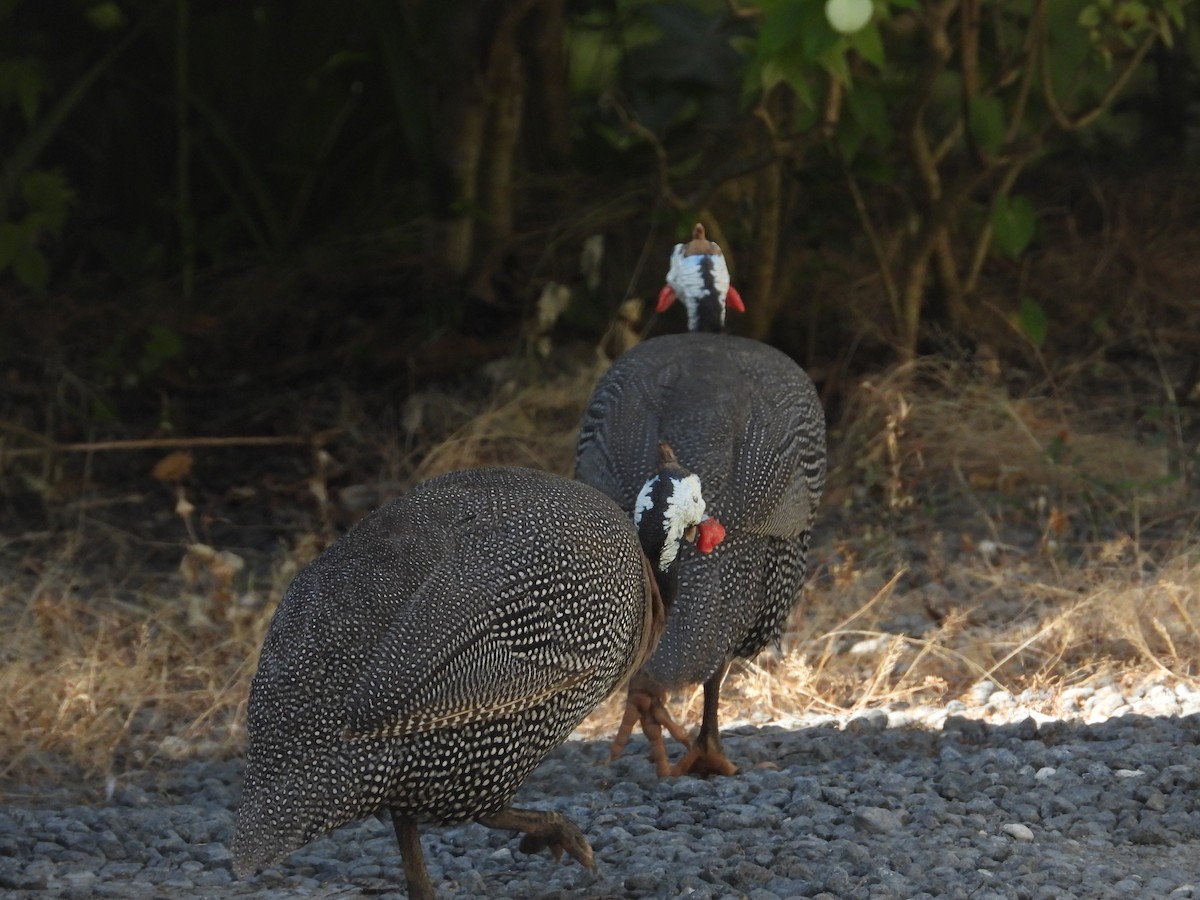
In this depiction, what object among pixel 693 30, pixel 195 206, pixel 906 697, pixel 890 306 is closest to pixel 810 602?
pixel 906 697

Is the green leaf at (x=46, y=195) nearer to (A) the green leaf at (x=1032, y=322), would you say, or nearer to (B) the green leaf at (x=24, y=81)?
(B) the green leaf at (x=24, y=81)

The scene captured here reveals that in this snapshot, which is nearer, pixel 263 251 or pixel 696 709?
pixel 696 709

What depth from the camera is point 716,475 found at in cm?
427

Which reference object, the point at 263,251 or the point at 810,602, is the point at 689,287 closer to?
the point at 810,602

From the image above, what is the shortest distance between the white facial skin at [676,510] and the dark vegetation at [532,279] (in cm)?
121

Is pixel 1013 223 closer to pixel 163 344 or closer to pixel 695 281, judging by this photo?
pixel 695 281

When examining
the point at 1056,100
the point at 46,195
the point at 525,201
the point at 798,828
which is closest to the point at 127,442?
the point at 46,195

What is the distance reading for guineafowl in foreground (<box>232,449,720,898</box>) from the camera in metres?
3.23

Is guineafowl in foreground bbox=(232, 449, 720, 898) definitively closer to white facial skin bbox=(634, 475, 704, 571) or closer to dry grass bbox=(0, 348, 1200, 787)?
white facial skin bbox=(634, 475, 704, 571)

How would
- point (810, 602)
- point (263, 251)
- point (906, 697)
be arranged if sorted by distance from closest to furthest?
1. point (906, 697)
2. point (810, 602)
3. point (263, 251)

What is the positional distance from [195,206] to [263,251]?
0.77 m

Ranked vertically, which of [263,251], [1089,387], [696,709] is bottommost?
[696,709]

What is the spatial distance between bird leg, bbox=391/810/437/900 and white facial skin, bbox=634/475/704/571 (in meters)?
0.81

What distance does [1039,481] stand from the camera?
260 inches
